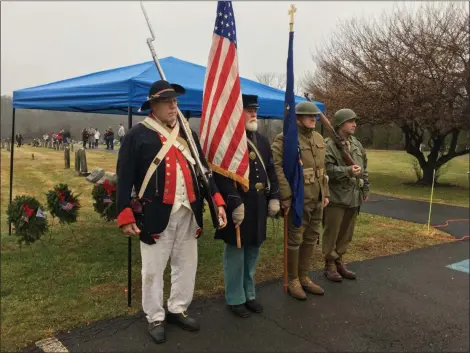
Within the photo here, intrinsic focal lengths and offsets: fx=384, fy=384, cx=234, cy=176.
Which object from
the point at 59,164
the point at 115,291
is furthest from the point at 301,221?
the point at 59,164

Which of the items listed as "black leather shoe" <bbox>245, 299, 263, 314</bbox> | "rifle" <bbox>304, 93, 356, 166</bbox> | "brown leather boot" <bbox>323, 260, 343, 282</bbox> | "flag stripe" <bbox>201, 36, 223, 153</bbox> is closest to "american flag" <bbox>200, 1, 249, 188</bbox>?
"flag stripe" <bbox>201, 36, 223, 153</bbox>

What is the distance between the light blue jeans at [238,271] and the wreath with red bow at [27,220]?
9.41ft

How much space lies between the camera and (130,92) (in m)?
3.78

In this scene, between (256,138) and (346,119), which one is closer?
(256,138)

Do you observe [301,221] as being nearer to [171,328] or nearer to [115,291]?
[171,328]

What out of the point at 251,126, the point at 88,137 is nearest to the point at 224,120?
the point at 251,126

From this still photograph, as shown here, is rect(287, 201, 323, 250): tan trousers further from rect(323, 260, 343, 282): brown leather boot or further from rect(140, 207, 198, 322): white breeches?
rect(140, 207, 198, 322): white breeches

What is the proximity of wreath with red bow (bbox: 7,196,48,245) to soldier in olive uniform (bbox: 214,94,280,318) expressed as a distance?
2875 mm

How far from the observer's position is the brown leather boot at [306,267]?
4203mm

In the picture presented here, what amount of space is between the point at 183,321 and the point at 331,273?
2.11 m

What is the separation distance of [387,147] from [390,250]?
1582 inches

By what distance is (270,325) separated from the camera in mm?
3494

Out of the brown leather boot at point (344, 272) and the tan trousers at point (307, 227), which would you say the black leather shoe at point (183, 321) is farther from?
the brown leather boot at point (344, 272)

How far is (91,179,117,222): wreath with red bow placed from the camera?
595cm
